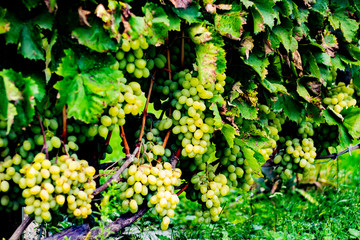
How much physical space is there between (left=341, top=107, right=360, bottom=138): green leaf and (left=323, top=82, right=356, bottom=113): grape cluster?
4 cm

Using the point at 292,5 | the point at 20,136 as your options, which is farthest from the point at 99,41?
the point at 292,5

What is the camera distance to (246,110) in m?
1.95

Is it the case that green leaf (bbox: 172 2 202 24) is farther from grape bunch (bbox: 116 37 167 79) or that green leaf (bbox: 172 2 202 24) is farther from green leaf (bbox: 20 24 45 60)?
green leaf (bbox: 20 24 45 60)

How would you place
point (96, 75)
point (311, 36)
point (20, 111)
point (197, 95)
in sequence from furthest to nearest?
point (311, 36) < point (197, 95) < point (96, 75) < point (20, 111)

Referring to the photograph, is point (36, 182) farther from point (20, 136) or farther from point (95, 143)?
point (95, 143)

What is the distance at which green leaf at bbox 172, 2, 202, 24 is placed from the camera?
5.14 feet

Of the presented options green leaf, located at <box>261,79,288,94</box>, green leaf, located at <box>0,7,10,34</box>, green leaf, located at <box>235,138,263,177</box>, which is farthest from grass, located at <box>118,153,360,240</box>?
green leaf, located at <box>0,7,10,34</box>

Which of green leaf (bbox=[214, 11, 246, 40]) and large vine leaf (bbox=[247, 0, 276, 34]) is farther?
large vine leaf (bbox=[247, 0, 276, 34])

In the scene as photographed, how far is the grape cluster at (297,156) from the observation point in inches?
97.8

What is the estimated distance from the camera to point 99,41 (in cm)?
140

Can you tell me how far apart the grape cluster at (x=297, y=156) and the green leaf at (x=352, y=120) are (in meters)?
0.27

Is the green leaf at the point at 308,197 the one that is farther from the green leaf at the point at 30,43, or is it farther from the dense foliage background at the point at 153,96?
the green leaf at the point at 30,43

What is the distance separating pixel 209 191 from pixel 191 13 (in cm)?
94

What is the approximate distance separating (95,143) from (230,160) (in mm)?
778
